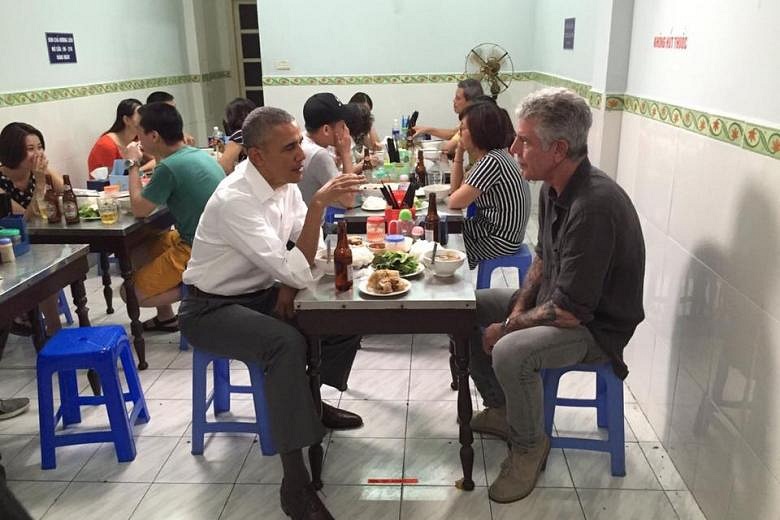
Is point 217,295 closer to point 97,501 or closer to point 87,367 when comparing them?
point 87,367

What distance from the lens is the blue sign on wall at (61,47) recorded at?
4.30m

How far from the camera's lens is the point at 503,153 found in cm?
294

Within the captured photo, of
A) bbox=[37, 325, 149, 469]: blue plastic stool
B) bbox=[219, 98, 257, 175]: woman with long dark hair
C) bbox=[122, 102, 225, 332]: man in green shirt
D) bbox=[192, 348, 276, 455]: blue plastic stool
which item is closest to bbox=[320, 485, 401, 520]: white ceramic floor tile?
bbox=[192, 348, 276, 455]: blue plastic stool

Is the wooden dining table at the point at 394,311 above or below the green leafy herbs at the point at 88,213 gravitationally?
below

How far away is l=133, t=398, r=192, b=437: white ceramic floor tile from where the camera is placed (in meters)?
2.66

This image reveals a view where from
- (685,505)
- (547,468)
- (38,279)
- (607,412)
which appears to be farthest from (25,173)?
(685,505)

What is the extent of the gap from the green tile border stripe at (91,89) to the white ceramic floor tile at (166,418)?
224cm

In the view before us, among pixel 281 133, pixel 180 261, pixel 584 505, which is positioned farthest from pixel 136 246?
pixel 584 505

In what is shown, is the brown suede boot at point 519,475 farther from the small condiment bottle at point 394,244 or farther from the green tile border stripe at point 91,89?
the green tile border stripe at point 91,89

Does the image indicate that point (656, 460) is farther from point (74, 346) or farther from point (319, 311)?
point (74, 346)

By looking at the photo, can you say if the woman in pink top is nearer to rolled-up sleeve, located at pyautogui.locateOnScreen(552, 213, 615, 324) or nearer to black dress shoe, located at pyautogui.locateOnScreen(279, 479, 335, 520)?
black dress shoe, located at pyautogui.locateOnScreen(279, 479, 335, 520)

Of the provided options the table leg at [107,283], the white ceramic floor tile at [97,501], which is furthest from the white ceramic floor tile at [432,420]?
the table leg at [107,283]

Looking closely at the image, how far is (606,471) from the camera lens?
233cm

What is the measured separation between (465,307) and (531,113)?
66 cm
